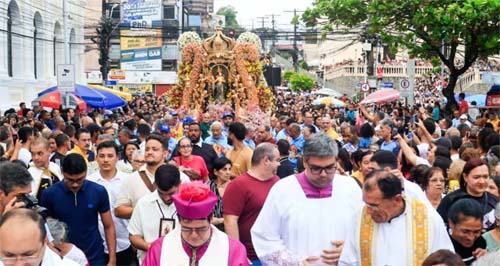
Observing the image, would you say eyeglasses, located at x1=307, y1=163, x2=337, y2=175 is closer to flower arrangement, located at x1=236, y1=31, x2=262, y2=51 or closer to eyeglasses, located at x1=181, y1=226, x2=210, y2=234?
eyeglasses, located at x1=181, y1=226, x2=210, y2=234

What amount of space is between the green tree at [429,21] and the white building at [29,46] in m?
14.7

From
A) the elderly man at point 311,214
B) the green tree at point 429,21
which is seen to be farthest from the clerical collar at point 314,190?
the green tree at point 429,21

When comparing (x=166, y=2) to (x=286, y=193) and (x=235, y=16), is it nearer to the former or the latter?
(x=235, y=16)

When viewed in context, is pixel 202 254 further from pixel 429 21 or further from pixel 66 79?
pixel 66 79

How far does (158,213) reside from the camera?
627 centimetres

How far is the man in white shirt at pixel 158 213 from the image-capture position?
6.25 metres

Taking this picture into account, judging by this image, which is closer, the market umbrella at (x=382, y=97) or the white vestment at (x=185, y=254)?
the white vestment at (x=185, y=254)

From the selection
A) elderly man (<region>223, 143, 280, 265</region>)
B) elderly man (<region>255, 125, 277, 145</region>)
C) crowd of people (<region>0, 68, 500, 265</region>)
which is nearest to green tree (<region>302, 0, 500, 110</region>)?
elderly man (<region>255, 125, 277, 145</region>)

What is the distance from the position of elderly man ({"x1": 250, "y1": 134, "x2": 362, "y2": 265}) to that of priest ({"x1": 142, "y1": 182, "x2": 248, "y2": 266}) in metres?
0.81

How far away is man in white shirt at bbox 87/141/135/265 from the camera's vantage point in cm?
757

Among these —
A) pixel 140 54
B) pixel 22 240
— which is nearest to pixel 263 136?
pixel 22 240

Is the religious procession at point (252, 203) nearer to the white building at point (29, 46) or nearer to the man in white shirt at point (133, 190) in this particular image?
the man in white shirt at point (133, 190)

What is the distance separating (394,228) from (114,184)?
3666 mm

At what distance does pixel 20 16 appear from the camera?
A: 3250cm
